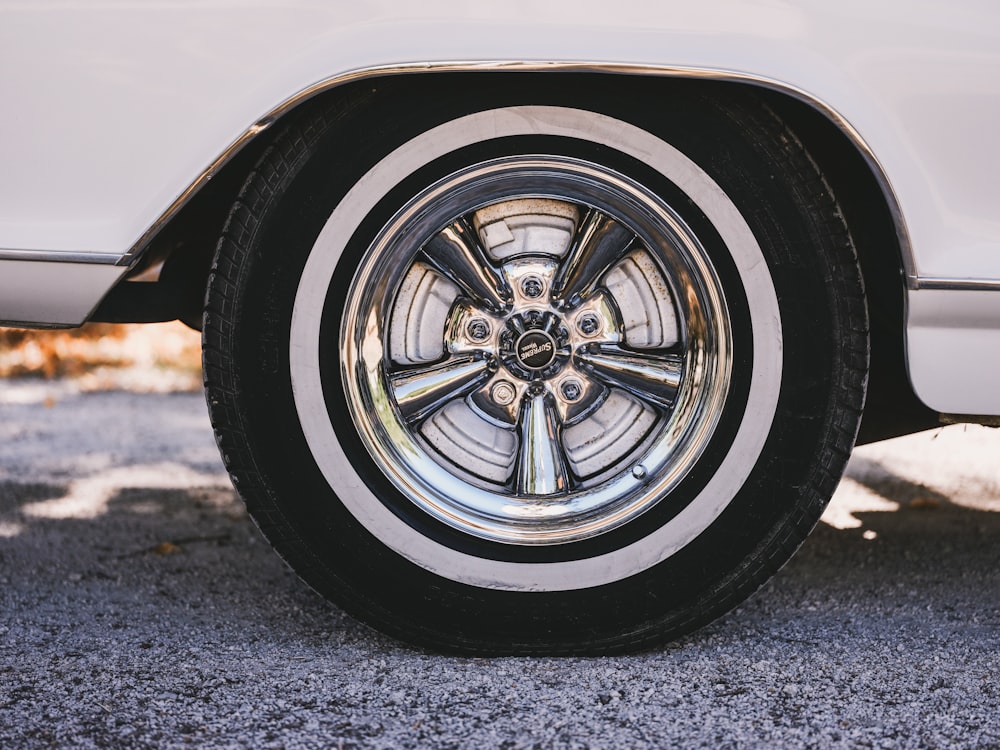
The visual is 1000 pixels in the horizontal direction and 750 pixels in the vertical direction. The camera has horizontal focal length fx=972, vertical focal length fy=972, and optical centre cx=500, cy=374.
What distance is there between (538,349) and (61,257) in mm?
800

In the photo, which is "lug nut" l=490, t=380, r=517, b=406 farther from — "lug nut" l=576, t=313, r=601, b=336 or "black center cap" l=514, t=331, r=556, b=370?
"lug nut" l=576, t=313, r=601, b=336

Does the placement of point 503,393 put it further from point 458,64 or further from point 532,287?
point 458,64

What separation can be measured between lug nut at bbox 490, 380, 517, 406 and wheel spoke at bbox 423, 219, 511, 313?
134 mm

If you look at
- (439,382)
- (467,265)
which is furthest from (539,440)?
(467,265)

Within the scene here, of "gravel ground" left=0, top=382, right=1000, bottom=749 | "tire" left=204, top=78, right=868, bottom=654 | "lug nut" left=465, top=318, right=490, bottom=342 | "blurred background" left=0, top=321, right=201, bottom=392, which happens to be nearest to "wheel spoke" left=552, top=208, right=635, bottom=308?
"tire" left=204, top=78, right=868, bottom=654

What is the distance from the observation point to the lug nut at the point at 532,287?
1740mm

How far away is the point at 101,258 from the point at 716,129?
1000 millimetres

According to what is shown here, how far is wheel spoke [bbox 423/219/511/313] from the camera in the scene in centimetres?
170

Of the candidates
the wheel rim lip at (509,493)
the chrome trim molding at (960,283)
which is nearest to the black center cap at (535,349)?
the wheel rim lip at (509,493)

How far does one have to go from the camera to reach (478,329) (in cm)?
174

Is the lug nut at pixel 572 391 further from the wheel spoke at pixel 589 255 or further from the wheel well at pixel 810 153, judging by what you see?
the wheel well at pixel 810 153

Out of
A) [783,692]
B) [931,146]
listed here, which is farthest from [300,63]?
[783,692]

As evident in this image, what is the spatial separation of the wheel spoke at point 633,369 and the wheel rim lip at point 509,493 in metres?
0.04

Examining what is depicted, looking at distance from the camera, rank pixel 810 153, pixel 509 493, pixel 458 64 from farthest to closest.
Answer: pixel 509 493, pixel 810 153, pixel 458 64
